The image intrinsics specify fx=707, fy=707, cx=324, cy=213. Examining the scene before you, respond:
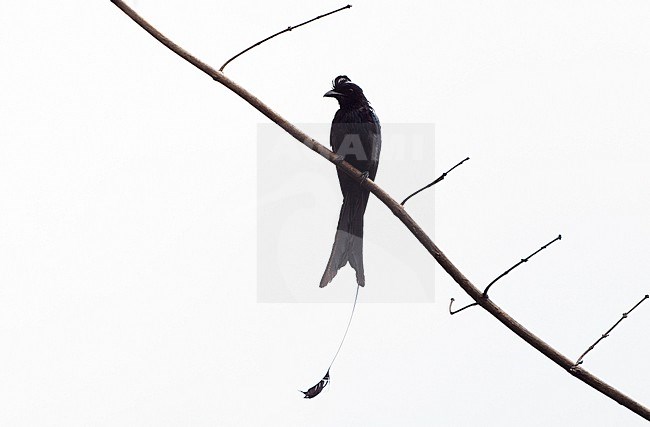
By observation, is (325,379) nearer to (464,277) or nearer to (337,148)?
(464,277)

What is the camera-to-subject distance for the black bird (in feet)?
6.19

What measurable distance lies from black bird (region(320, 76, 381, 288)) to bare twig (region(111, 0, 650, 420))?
0.29 metres

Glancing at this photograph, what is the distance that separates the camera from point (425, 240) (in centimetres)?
148

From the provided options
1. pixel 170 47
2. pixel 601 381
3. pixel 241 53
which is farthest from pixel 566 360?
pixel 170 47

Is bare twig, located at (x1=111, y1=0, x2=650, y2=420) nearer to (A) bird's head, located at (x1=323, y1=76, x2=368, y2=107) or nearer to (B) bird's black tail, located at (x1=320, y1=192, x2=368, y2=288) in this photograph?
(B) bird's black tail, located at (x1=320, y1=192, x2=368, y2=288)

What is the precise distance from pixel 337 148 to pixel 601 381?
997mm

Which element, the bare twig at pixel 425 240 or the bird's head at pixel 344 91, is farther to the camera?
the bird's head at pixel 344 91

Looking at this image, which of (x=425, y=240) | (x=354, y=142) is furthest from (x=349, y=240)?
(x=354, y=142)

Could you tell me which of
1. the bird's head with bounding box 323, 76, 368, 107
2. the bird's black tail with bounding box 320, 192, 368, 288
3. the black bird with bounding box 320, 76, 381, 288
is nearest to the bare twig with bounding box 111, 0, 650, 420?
the bird's black tail with bounding box 320, 192, 368, 288

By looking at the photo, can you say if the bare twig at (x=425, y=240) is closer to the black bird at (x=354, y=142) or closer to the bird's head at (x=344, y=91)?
the black bird at (x=354, y=142)

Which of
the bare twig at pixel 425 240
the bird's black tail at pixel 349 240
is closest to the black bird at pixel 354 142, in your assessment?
the bird's black tail at pixel 349 240

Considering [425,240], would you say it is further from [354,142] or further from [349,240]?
[354,142]

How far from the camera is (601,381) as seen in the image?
1.47 meters

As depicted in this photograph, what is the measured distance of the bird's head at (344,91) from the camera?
1.96m
